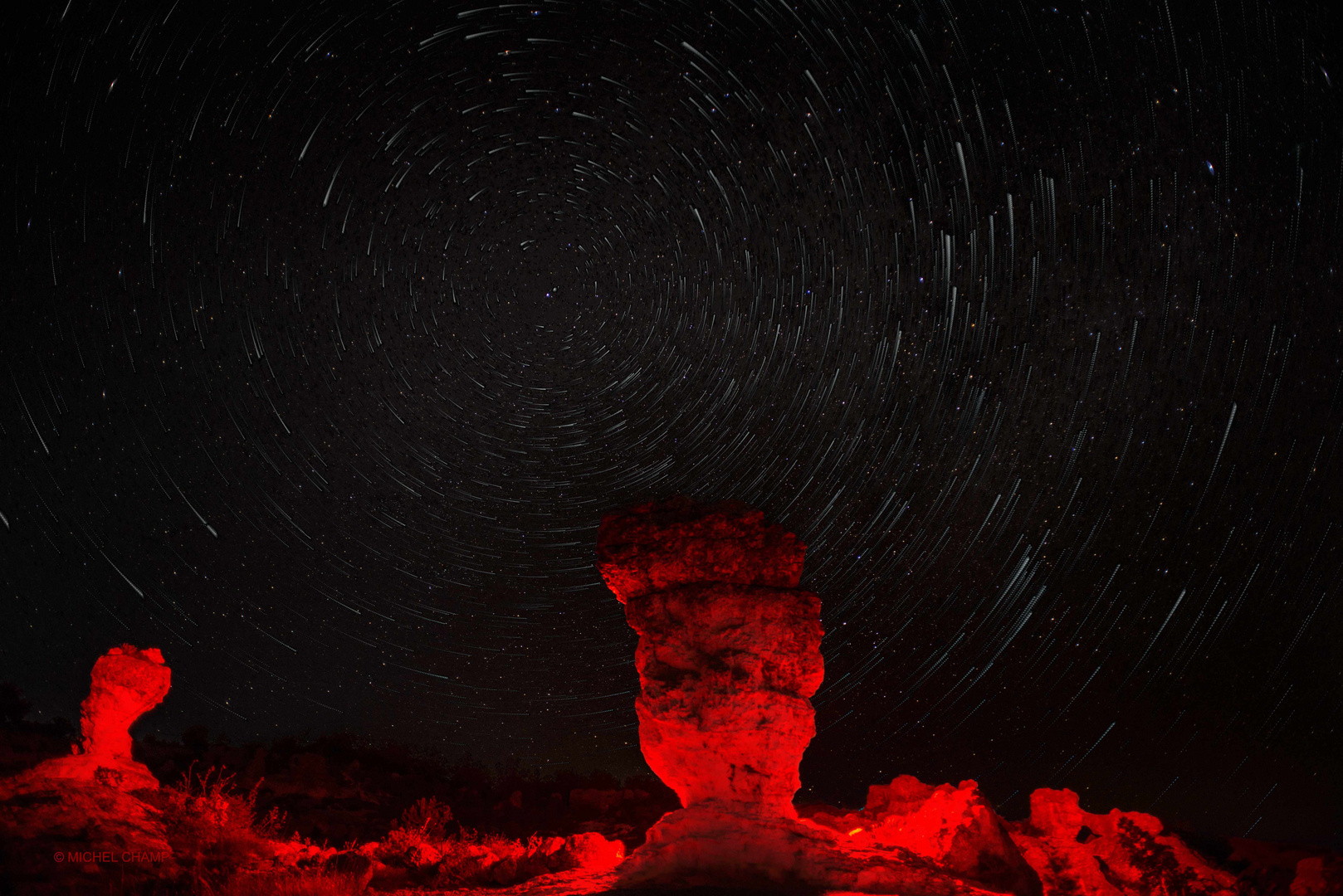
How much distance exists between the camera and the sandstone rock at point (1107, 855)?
750 inches

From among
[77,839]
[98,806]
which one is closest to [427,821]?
[98,806]

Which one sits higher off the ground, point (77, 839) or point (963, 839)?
point (963, 839)

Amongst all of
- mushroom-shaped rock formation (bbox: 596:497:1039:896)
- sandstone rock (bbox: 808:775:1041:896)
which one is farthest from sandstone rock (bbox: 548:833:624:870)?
sandstone rock (bbox: 808:775:1041:896)

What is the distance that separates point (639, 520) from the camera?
16969mm

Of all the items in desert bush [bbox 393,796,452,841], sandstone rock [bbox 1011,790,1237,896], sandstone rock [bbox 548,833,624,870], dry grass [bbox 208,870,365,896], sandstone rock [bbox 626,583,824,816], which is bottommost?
desert bush [bbox 393,796,452,841]

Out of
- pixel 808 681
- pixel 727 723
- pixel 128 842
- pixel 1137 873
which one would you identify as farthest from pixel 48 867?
pixel 1137 873

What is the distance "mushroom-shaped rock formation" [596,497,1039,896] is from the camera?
1316cm

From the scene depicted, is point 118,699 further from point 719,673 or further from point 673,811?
point 719,673

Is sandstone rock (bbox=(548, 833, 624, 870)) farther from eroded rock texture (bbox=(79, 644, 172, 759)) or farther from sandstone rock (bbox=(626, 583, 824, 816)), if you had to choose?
eroded rock texture (bbox=(79, 644, 172, 759))

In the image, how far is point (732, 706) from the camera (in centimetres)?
1454

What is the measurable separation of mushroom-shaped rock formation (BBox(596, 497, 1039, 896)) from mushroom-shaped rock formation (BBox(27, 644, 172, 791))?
1122 cm

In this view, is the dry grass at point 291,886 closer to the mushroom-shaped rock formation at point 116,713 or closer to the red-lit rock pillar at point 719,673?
the red-lit rock pillar at point 719,673

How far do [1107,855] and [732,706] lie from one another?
12.9 metres

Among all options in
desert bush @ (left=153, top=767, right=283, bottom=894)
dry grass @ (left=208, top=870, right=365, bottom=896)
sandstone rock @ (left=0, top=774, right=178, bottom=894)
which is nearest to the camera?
dry grass @ (left=208, top=870, right=365, bottom=896)
